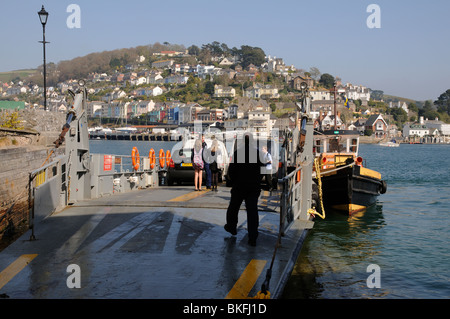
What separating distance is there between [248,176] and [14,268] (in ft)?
13.1

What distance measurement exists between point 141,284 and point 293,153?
1316 cm

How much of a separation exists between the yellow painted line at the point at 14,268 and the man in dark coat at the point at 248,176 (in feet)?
11.6

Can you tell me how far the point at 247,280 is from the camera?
709 cm

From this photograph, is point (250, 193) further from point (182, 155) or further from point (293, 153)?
point (182, 155)

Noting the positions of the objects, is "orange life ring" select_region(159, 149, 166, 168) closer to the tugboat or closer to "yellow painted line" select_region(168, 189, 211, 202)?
"yellow painted line" select_region(168, 189, 211, 202)

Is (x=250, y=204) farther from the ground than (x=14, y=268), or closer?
farther from the ground

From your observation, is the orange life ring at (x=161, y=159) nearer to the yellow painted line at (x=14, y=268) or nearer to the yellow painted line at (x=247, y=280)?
the yellow painted line at (x=14, y=268)

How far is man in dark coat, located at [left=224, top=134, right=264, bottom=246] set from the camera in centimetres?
895

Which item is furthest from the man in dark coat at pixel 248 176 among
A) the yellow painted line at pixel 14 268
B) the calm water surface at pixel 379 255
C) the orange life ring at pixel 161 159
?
the orange life ring at pixel 161 159

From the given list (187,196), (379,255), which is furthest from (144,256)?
(379,255)

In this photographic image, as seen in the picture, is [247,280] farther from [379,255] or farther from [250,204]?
[379,255]

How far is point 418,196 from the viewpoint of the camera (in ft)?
113

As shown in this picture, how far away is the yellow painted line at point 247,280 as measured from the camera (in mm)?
6495
